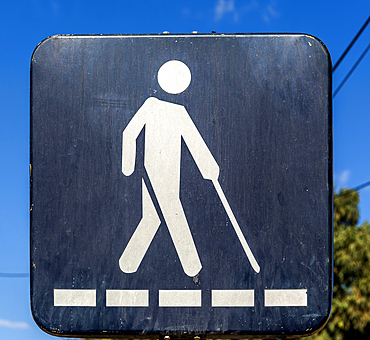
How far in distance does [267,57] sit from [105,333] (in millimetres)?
863

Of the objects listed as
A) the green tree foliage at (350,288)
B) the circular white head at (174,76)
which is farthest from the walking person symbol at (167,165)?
the green tree foliage at (350,288)

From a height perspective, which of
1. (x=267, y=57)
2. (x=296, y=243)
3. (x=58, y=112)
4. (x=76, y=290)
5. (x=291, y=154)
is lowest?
(x=76, y=290)

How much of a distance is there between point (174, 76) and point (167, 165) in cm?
25

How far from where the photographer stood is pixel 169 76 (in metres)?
1.47

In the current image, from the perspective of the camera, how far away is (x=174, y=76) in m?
1.47

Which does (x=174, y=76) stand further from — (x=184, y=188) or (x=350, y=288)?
(x=350, y=288)

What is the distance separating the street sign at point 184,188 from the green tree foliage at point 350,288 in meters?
12.9

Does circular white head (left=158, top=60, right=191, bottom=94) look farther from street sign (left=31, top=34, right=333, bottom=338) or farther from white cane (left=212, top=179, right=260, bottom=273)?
white cane (left=212, top=179, right=260, bottom=273)

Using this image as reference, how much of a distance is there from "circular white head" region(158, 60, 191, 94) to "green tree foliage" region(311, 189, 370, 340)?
13.0 m

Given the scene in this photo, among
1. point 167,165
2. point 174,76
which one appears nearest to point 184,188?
point 167,165

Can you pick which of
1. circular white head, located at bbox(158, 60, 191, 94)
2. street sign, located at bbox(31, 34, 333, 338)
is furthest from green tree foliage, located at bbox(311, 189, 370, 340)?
circular white head, located at bbox(158, 60, 191, 94)

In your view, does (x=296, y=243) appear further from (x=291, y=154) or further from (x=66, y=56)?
(x=66, y=56)

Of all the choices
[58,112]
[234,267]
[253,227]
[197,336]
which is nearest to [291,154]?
[253,227]

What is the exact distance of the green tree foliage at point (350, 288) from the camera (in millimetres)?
13758
